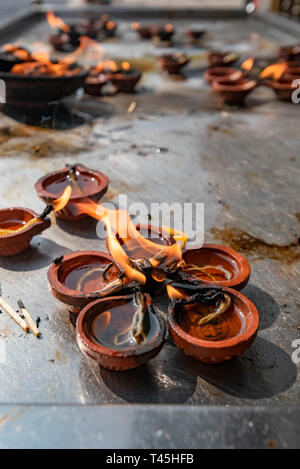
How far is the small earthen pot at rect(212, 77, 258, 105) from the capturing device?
665cm

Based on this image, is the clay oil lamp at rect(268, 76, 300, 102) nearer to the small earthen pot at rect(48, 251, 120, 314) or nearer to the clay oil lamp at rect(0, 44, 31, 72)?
the clay oil lamp at rect(0, 44, 31, 72)

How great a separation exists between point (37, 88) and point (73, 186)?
2885 millimetres

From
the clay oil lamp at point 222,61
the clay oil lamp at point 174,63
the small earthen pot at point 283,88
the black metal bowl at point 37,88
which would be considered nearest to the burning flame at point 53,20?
the clay oil lamp at point 174,63

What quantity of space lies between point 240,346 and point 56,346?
1.09 metres

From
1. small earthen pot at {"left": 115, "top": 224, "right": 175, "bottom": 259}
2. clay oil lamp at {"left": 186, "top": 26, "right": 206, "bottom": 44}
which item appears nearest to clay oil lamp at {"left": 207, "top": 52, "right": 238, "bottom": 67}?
clay oil lamp at {"left": 186, "top": 26, "right": 206, "bottom": 44}

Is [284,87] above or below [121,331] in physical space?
below

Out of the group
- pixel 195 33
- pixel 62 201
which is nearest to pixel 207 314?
pixel 62 201

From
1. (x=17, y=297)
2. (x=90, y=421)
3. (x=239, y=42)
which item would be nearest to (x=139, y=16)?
(x=239, y=42)

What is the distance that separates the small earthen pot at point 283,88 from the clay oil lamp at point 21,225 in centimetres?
480

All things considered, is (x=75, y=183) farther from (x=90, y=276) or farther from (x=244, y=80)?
(x=244, y=80)

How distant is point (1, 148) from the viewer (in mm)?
5289

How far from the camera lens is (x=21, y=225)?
3469 millimetres

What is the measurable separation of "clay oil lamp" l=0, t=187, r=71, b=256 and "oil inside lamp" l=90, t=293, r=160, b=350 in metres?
1.11

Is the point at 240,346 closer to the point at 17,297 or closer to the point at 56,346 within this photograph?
the point at 56,346
